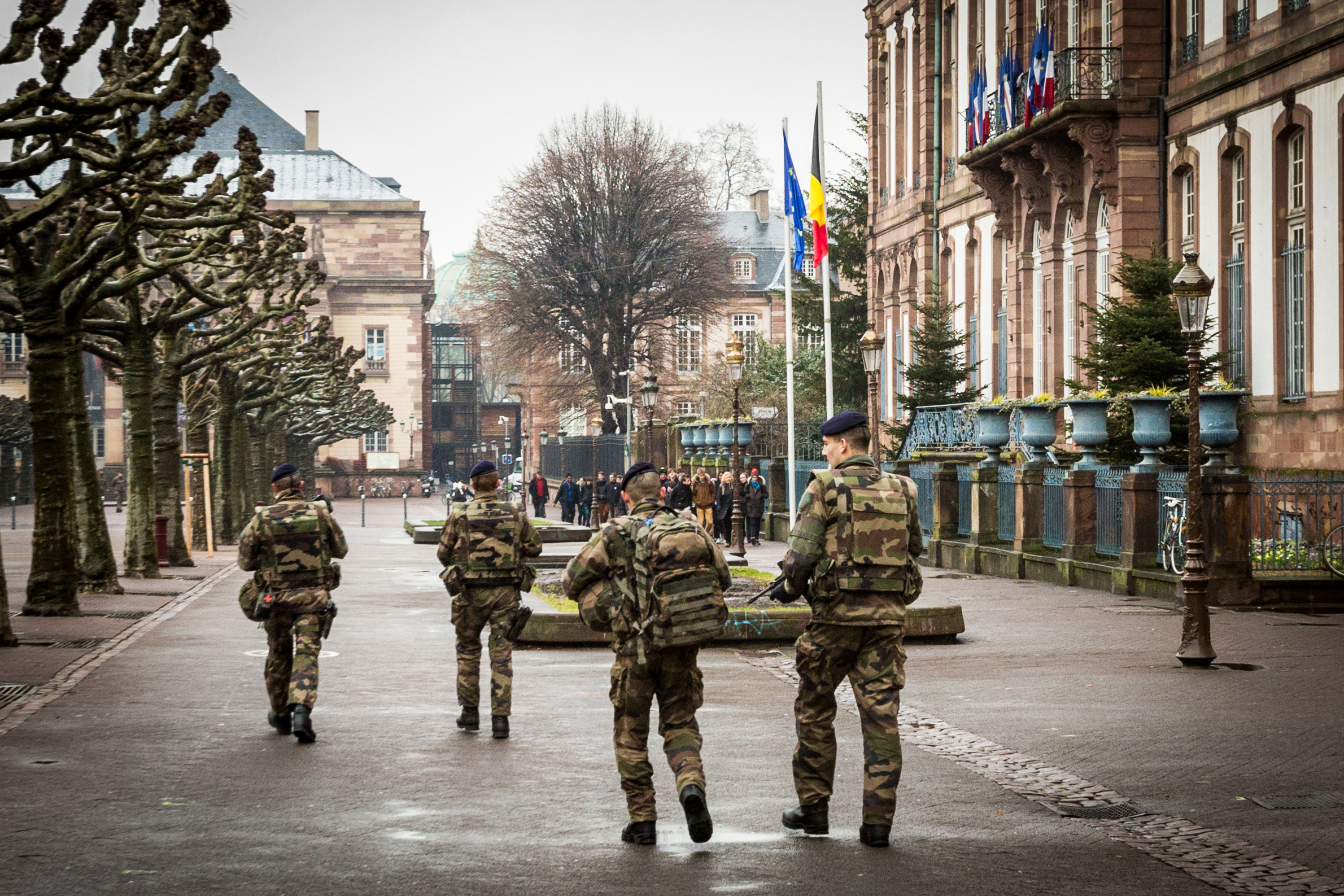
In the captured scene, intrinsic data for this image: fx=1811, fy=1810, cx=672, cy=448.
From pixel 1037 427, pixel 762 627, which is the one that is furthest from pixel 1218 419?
pixel 762 627

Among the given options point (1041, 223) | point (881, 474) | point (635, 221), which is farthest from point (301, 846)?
point (635, 221)

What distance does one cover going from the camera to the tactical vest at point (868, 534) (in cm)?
805

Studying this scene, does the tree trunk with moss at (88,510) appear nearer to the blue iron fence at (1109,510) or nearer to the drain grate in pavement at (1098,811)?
the blue iron fence at (1109,510)

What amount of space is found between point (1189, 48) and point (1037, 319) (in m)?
8.23

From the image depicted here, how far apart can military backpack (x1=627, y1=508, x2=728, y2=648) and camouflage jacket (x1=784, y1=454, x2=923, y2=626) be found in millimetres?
377

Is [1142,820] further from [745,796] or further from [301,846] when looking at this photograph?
[301,846]

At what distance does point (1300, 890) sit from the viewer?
6945 mm

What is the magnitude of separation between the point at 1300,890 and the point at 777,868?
204 centimetres

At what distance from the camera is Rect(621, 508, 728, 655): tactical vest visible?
801cm

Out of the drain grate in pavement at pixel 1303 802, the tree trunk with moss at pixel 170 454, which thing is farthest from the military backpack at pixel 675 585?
the tree trunk with moss at pixel 170 454

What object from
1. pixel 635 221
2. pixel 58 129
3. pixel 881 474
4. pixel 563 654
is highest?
pixel 635 221

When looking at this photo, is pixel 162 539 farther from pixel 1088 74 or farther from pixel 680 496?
pixel 1088 74

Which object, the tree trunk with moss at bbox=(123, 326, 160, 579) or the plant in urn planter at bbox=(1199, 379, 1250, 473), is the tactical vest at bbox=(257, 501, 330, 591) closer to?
the plant in urn planter at bbox=(1199, 379, 1250, 473)

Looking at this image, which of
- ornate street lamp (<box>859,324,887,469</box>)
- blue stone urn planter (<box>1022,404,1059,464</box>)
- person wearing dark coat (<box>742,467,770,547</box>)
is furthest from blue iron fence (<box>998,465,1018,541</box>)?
person wearing dark coat (<box>742,467,770,547</box>)
